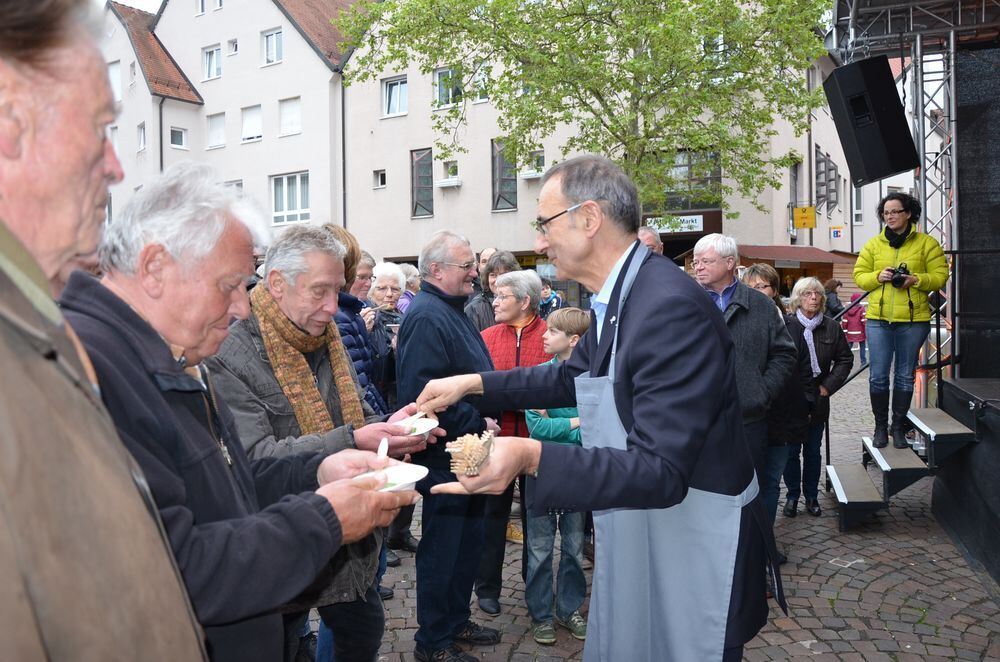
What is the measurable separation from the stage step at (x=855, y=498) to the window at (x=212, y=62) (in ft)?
95.6

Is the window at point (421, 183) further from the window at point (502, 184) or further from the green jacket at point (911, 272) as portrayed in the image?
the green jacket at point (911, 272)

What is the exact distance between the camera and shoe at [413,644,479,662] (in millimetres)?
4074

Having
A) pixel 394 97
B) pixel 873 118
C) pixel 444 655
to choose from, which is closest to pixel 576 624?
pixel 444 655

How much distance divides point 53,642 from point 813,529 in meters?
6.70

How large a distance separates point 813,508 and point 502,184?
18053 mm

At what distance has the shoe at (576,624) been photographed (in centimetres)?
448

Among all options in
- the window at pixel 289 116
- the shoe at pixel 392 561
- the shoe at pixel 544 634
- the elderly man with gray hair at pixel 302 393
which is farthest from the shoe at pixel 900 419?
the window at pixel 289 116

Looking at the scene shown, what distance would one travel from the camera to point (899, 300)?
23.5 feet

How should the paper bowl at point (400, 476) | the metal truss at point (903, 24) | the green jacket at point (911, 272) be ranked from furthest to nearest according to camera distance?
1. the metal truss at point (903, 24)
2. the green jacket at point (911, 272)
3. the paper bowl at point (400, 476)

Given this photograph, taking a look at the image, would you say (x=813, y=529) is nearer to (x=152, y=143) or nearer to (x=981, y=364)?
(x=981, y=364)

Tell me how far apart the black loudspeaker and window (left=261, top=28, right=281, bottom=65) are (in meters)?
24.0

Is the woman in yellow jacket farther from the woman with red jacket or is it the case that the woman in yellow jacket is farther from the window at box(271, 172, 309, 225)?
the window at box(271, 172, 309, 225)

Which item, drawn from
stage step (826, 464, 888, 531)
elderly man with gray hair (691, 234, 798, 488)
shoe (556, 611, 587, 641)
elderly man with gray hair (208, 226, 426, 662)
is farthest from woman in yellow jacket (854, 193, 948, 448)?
elderly man with gray hair (208, 226, 426, 662)

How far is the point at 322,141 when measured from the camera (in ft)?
88.0
